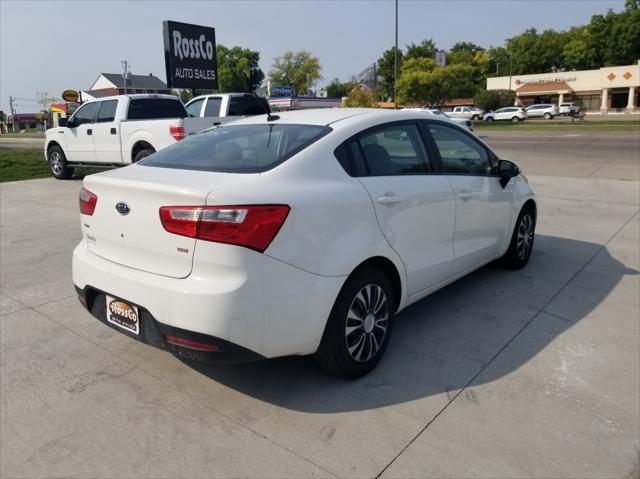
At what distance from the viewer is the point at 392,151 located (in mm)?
3730

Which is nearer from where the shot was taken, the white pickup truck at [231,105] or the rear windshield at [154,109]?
the rear windshield at [154,109]

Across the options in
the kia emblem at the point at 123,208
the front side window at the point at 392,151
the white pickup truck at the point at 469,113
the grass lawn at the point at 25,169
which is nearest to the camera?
the kia emblem at the point at 123,208

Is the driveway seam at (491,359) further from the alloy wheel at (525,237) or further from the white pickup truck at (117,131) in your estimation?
the white pickup truck at (117,131)

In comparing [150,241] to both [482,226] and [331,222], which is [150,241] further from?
[482,226]

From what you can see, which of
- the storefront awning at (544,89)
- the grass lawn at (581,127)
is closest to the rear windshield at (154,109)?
the grass lawn at (581,127)

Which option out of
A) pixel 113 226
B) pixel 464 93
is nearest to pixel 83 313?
pixel 113 226

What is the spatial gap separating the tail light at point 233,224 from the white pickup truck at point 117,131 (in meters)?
7.91

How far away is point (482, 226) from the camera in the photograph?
4.52m

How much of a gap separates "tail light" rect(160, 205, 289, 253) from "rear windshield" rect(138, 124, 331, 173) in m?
0.38

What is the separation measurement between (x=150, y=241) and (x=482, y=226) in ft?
9.23

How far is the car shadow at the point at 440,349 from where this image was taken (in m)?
3.18

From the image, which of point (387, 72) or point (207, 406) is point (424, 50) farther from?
point (207, 406)

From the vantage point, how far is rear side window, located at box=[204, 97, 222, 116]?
1327cm

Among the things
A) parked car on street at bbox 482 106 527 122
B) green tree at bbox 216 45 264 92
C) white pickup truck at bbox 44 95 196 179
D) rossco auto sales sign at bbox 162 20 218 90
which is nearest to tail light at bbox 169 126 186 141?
white pickup truck at bbox 44 95 196 179
